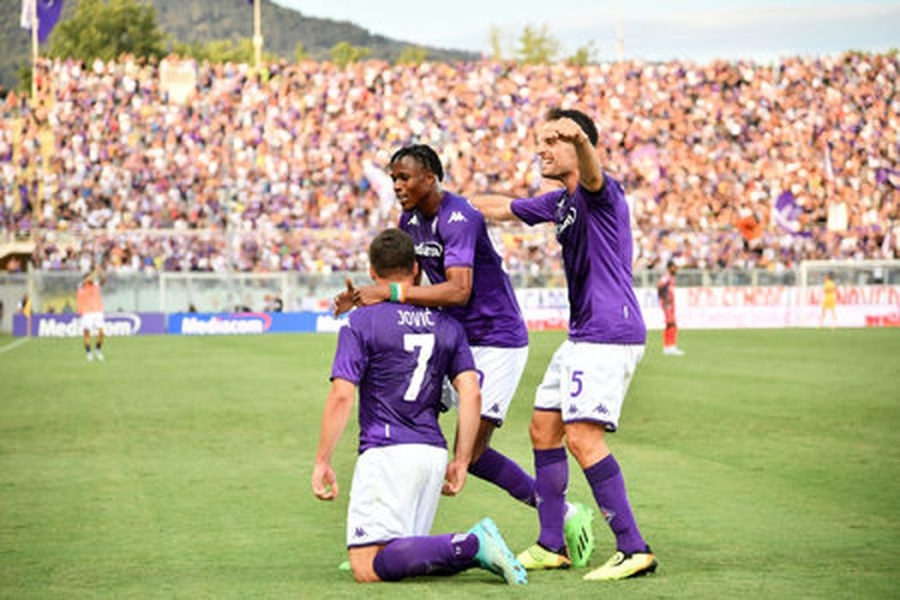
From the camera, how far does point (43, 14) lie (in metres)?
54.2

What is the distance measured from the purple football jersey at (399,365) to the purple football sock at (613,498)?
0.94m

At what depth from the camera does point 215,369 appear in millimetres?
27031

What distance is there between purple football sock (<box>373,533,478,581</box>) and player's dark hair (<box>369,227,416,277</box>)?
129 centimetres

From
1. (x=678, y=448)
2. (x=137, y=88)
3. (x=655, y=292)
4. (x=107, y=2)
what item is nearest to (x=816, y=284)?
(x=655, y=292)

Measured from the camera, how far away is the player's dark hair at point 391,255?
22.2ft

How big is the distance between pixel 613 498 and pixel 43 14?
168ft

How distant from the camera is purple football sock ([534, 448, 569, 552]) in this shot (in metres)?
7.72

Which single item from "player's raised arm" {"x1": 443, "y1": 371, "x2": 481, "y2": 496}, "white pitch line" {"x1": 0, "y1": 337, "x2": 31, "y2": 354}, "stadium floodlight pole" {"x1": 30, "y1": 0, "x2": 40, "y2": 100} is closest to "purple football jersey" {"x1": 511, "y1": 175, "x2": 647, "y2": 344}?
"player's raised arm" {"x1": 443, "y1": 371, "x2": 481, "y2": 496}

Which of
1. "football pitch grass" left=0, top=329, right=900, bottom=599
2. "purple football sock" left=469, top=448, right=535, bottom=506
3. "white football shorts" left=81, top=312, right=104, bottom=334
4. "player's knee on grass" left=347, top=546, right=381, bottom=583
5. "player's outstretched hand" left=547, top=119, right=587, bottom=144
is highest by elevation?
"player's outstretched hand" left=547, top=119, right=587, bottom=144

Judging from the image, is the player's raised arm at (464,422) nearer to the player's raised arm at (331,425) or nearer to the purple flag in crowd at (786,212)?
the player's raised arm at (331,425)

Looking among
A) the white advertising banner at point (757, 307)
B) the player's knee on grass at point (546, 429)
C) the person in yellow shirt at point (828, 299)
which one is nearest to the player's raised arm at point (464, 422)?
the player's knee on grass at point (546, 429)

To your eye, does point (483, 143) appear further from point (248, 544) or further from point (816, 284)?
point (248, 544)

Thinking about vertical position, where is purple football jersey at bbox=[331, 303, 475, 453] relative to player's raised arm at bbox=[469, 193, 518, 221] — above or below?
below

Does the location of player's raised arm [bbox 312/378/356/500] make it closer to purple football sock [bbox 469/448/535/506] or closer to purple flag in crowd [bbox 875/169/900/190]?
purple football sock [bbox 469/448/535/506]
